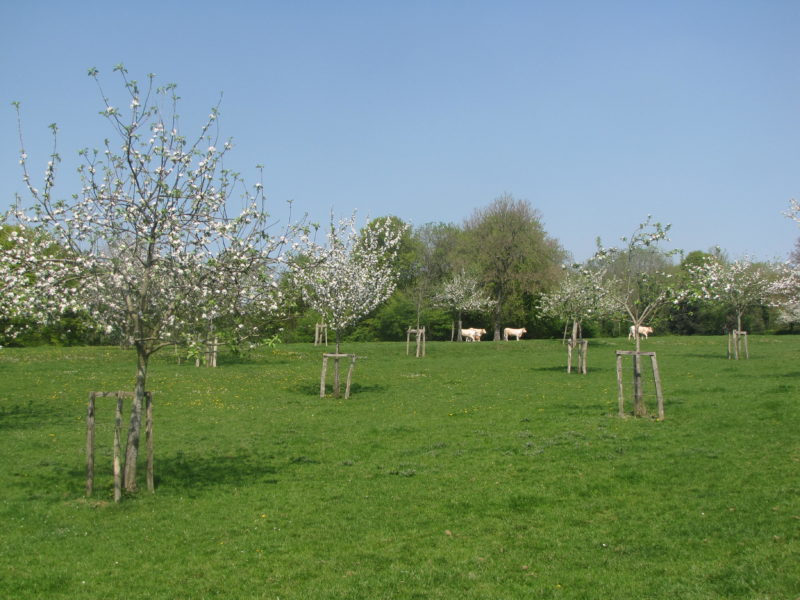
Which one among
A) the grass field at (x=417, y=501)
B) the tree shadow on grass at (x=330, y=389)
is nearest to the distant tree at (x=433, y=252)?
the tree shadow on grass at (x=330, y=389)

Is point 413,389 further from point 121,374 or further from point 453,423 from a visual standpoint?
point 121,374

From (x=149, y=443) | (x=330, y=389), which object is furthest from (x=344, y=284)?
(x=149, y=443)

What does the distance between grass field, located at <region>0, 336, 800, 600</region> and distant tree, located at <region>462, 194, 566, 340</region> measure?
49.7 meters

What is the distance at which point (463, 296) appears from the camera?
77750 mm

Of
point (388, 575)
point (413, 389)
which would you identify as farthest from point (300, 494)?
point (413, 389)

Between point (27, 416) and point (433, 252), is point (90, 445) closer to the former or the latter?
point (27, 416)

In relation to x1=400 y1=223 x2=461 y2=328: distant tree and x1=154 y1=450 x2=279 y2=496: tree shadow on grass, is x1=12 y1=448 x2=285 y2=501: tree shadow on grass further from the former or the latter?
x1=400 y1=223 x2=461 y2=328: distant tree

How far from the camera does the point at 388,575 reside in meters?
9.71

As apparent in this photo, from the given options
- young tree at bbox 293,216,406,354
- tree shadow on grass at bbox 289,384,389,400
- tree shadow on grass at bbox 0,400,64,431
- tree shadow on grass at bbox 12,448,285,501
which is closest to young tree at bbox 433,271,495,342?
young tree at bbox 293,216,406,354

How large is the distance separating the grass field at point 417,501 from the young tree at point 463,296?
50063 mm

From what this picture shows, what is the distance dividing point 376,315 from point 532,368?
45220mm

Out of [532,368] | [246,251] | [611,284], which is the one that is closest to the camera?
[246,251]

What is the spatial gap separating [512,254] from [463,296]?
7.37m

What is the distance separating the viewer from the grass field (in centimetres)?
952
